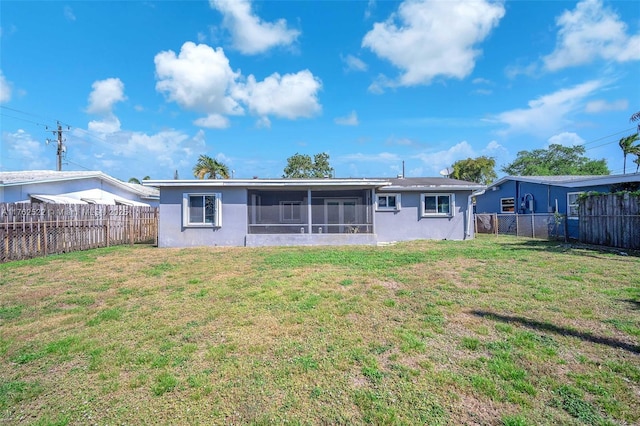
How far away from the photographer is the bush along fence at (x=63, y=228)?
10016mm

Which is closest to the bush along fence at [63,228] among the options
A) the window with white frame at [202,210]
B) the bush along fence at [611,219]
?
the window with white frame at [202,210]

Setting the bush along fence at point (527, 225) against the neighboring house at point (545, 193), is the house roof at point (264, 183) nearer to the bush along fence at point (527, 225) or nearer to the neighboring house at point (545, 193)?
the bush along fence at point (527, 225)

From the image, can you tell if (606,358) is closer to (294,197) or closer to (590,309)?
(590,309)

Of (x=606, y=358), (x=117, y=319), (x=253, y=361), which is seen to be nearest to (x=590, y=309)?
(x=606, y=358)

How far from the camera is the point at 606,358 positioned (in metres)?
3.45

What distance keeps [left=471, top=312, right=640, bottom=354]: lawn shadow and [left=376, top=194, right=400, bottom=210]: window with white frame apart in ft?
33.8

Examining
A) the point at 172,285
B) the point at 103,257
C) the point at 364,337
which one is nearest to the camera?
the point at 364,337

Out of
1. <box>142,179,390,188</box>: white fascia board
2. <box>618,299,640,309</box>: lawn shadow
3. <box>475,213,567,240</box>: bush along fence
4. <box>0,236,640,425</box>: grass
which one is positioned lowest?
<box>0,236,640,425</box>: grass

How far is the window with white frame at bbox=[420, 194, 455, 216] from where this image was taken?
14.9 m

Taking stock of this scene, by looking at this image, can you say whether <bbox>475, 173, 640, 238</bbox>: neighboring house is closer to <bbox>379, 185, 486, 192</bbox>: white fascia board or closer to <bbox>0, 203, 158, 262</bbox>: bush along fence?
<bbox>379, 185, 486, 192</bbox>: white fascia board

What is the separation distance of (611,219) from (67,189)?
24497 mm

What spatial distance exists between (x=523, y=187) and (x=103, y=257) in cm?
2191

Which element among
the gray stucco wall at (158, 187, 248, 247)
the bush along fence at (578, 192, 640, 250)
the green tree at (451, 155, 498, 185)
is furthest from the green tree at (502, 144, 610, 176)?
the gray stucco wall at (158, 187, 248, 247)

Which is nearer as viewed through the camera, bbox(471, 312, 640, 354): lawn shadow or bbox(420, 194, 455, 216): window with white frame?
bbox(471, 312, 640, 354): lawn shadow
